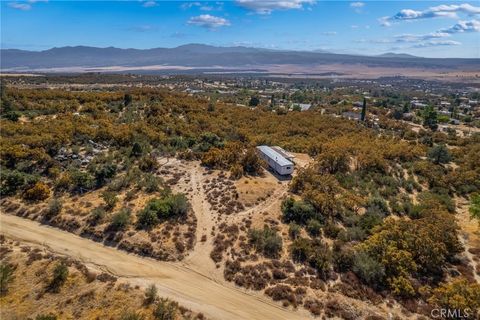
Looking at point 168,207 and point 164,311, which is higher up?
point 168,207

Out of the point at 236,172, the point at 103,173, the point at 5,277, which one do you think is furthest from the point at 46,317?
the point at 236,172

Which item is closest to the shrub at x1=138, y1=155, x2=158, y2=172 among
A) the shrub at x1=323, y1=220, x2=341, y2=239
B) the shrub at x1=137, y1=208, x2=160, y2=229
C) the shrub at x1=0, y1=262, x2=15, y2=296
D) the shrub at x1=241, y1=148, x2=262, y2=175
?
A: the shrub at x1=241, y1=148, x2=262, y2=175

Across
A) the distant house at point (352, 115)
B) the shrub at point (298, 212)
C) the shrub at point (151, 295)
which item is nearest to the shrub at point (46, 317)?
the shrub at point (151, 295)

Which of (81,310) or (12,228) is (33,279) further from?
(12,228)

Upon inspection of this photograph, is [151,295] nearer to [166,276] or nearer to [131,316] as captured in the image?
[131,316]

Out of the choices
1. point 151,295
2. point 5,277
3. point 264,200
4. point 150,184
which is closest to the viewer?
point 151,295

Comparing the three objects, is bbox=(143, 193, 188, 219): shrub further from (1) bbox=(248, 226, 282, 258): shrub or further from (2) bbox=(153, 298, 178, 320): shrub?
(2) bbox=(153, 298, 178, 320): shrub

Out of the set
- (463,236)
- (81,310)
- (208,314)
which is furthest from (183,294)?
(463,236)
